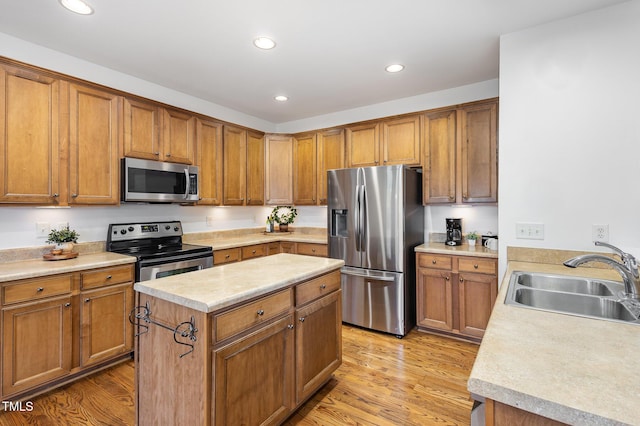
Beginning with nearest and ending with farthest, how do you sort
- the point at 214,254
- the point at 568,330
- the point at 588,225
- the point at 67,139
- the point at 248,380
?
the point at 568,330
the point at 248,380
the point at 588,225
the point at 67,139
the point at 214,254

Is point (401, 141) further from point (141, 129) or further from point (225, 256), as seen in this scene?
point (141, 129)

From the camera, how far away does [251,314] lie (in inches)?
61.2

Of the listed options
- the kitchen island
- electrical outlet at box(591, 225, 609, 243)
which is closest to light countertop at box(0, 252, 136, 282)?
the kitchen island

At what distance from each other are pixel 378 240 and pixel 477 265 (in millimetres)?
970

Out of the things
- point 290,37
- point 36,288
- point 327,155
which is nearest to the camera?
point 36,288

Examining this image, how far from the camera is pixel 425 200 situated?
137 inches

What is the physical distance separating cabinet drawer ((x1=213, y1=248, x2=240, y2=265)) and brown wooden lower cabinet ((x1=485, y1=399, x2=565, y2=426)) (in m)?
3.05

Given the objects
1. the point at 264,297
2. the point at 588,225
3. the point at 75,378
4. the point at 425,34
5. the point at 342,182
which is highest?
the point at 425,34

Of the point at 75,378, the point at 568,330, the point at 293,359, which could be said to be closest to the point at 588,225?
the point at 568,330

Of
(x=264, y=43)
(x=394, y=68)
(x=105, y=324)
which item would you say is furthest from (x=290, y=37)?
(x=105, y=324)

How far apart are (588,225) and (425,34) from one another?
1.81m

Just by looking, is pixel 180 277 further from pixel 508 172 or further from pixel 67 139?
pixel 508 172

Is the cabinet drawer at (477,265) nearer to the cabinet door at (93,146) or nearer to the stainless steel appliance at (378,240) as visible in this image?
the stainless steel appliance at (378,240)

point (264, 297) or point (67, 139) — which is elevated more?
point (67, 139)
